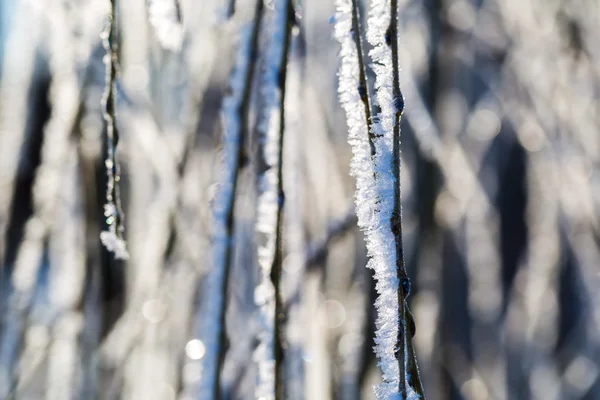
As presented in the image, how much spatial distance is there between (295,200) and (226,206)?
18.1 inches

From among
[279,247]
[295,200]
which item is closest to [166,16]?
[279,247]

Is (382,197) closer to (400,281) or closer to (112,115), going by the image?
(400,281)

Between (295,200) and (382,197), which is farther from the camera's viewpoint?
(295,200)

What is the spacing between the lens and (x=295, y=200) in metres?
0.89

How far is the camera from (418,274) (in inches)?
57.8

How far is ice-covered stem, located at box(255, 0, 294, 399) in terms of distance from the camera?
0.41 m

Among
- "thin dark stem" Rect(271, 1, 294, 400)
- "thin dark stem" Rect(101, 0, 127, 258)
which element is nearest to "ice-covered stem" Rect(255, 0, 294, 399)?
"thin dark stem" Rect(271, 1, 294, 400)

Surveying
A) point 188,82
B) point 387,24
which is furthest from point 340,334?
point 387,24

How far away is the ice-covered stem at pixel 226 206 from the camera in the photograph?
0.42m

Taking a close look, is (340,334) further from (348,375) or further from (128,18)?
(128,18)

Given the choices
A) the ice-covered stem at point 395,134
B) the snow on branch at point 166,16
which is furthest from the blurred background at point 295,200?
the ice-covered stem at point 395,134

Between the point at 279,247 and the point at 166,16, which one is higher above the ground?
the point at 166,16

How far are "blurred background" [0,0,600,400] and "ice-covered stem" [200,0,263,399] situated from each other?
0.07m

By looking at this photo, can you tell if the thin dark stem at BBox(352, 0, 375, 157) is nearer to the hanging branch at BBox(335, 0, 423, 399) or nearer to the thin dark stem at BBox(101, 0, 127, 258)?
the hanging branch at BBox(335, 0, 423, 399)
